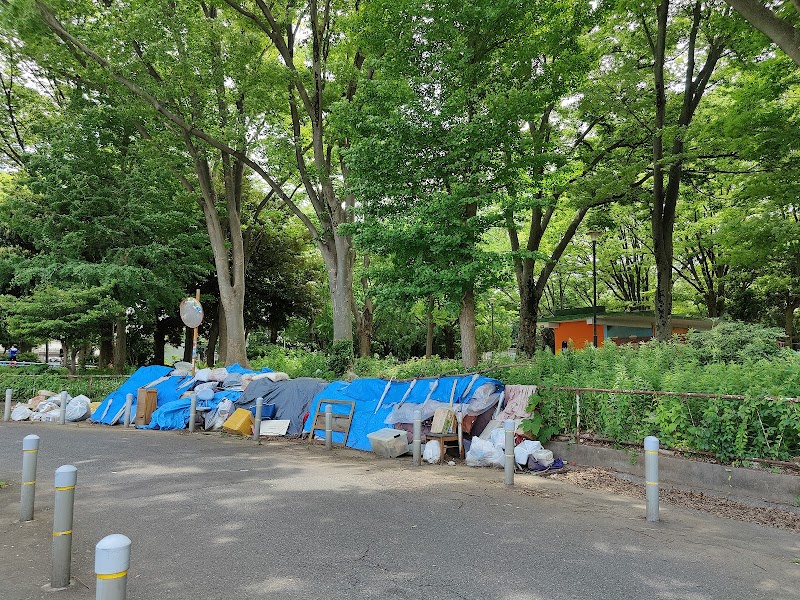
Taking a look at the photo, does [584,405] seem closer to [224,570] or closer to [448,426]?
[448,426]

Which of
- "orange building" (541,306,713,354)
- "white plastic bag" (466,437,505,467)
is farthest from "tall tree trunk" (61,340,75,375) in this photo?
"orange building" (541,306,713,354)

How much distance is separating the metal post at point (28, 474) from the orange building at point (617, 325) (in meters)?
25.1

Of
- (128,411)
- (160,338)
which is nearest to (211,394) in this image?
(128,411)

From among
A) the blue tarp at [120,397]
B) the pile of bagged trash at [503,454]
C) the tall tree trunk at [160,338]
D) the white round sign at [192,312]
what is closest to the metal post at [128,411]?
the blue tarp at [120,397]

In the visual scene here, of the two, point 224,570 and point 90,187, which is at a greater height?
point 90,187

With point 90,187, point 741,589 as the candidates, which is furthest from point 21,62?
point 741,589

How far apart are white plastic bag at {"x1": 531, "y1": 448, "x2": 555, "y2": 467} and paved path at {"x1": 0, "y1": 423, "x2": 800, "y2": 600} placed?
0.58 meters

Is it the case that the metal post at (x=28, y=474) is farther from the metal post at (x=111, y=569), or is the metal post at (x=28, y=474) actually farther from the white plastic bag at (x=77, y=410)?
the white plastic bag at (x=77, y=410)

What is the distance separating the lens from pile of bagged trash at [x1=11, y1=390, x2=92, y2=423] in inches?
647

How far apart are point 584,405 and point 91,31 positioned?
1714cm

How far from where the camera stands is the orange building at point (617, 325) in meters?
28.3

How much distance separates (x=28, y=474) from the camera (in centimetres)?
569

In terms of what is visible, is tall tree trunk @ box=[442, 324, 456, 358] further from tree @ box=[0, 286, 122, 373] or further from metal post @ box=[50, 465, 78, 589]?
metal post @ box=[50, 465, 78, 589]

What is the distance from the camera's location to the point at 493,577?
4422 millimetres
